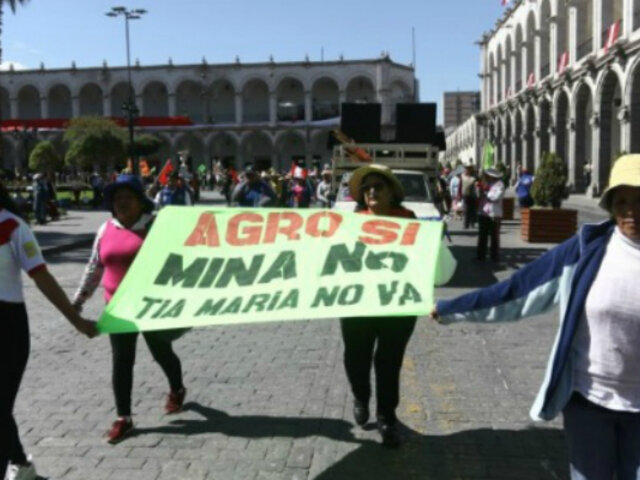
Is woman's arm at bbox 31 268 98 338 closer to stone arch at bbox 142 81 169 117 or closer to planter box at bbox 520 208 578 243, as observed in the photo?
planter box at bbox 520 208 578 243

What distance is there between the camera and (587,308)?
2723 millimetres

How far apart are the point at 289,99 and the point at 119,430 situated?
69372mm

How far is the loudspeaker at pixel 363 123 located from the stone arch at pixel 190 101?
57.8 meters

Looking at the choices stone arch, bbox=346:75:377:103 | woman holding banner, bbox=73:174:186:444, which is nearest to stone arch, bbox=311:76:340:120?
stone arch, bbox=346:75:377:103

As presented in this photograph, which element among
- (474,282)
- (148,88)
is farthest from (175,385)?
(148,88)

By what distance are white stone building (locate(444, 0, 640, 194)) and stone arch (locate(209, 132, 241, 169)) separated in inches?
978

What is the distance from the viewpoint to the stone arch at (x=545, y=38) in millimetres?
42031

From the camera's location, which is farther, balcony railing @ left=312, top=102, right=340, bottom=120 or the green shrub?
balcony railing @ left=312, top=102, right=340, bottom=120

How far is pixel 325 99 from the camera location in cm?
7131

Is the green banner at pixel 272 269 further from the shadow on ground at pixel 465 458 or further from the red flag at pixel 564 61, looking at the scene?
the red flag at pixel 564 61

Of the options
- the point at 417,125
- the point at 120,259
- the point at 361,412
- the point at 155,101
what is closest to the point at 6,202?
the point at 120,259

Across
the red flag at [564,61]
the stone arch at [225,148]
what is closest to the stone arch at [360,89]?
the stone arch at [225,148]

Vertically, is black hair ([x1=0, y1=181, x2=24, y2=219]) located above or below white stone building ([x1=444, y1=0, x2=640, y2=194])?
below

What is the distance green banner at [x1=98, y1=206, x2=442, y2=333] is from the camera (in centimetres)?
386
